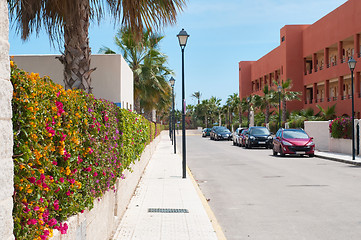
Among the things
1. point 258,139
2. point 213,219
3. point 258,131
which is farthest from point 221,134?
point 213,219

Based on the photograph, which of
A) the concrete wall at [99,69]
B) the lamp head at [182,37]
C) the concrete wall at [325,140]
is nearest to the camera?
the lamp head at [182,37]

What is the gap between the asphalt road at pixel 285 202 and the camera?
7082mm

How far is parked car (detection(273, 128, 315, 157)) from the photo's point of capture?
23641mm

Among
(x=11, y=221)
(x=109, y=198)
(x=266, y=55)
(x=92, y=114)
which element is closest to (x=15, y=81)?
(x=11, y=221)

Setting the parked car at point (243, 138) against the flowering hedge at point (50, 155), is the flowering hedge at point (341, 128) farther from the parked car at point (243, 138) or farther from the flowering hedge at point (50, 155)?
the flowering hedge at point (50, 155)

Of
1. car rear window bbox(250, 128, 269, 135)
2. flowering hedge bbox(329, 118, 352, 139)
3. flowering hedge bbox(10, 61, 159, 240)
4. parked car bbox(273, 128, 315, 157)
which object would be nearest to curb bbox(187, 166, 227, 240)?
flowering hedge bbox(10, 61, 159, 240)

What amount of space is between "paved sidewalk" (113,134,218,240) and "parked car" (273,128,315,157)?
12107 mm

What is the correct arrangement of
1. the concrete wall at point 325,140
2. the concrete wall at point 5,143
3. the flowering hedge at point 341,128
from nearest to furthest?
the concrete wall at point 5,143, the flowering hedge at point 341,128, the concrete wall at point 325,140

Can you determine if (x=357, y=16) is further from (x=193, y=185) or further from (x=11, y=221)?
(x=11, y=221)

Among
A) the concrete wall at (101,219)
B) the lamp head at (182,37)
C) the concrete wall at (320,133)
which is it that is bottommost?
the concrete wall at (101,219)

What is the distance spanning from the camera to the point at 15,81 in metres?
2.93

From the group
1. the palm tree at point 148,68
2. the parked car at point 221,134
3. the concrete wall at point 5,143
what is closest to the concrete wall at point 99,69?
the palm tree at point 148,68

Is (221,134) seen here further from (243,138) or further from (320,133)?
(320,133)

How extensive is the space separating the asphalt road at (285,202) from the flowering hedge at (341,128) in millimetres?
9054
